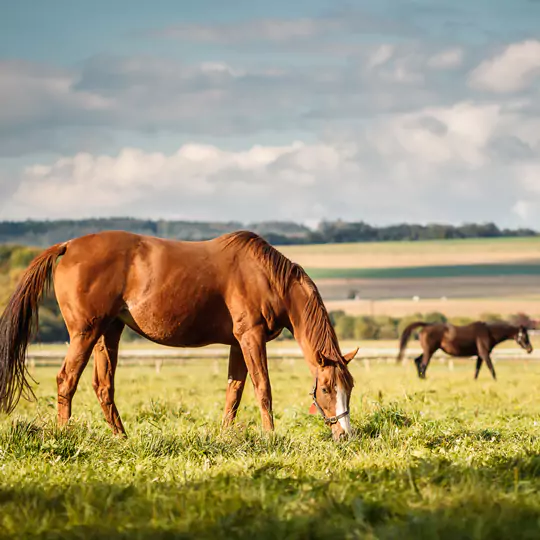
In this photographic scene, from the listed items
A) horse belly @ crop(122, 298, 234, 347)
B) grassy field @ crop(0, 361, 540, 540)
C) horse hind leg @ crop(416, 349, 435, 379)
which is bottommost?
horse hind leg @ crop(416, 349, 435, 379)

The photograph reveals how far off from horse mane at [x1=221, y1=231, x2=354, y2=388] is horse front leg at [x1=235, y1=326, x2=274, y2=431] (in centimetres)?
57

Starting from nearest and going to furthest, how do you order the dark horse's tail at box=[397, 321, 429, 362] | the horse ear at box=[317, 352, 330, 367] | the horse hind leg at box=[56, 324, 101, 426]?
the horse ear at box=[317, 352, 330, 367] → the horse hind leg at box=[56, 324, 101, 426] → the dark horse's tail at box=[397, 321, 429, 362]

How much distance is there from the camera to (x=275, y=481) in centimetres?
668

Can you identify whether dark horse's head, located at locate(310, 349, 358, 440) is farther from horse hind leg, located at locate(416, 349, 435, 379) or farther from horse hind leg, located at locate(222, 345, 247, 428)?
horse hind leg, located at locate(416, 349, 435, 379)

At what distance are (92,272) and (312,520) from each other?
5.64 meters

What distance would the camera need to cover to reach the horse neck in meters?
10.3

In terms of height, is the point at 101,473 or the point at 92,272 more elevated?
the point at 92,272

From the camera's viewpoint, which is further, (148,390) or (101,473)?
(148,390)

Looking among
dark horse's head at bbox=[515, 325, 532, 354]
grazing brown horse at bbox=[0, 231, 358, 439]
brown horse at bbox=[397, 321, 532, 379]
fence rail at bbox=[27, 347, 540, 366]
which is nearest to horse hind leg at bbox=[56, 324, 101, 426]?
grazing brown horse at bbox=[0, 231, 358, 439]

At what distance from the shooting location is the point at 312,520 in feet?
18.4

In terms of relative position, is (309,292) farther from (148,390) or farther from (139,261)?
(148,390)

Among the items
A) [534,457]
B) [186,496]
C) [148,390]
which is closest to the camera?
[186,496]

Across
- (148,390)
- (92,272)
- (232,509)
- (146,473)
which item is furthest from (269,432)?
(148,390)

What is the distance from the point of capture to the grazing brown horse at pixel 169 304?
10.4m
